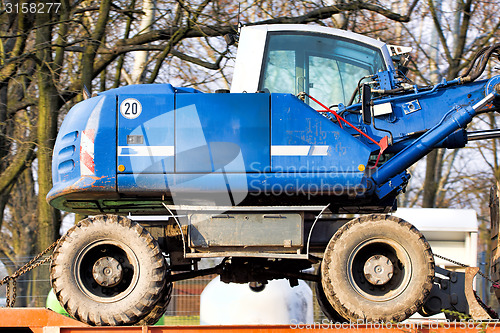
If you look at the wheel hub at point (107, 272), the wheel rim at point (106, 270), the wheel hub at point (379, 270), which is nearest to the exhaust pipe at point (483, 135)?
the wheel hub at point (379, 270)

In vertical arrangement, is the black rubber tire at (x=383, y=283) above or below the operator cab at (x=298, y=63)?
below

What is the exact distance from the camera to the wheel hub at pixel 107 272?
20.1 feet

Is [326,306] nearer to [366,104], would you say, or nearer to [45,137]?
[366,104]

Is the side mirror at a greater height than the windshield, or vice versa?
the windshield

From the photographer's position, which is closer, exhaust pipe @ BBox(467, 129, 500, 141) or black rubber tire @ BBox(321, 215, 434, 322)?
black rubber tire @ BBox(321, 215, 434, 322)

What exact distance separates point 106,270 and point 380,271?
97.2 inches

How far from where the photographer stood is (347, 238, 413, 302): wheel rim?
6109 mm

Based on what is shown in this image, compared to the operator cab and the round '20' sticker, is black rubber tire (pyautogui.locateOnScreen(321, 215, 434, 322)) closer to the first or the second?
the operator cab

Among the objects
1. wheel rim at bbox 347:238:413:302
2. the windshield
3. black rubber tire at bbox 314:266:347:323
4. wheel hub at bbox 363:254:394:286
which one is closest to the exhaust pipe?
the windshield

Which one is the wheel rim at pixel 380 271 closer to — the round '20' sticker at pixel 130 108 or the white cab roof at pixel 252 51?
the white cab roof at pixel 252 51

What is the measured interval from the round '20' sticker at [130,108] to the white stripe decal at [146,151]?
0.29 meters

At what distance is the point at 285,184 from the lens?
6059 mm

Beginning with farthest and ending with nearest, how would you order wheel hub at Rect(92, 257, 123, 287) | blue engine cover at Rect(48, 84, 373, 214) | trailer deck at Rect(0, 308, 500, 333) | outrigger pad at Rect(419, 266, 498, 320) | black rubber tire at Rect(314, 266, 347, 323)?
black rubber tire at Rect(314, 266, 347, 323), outrigger pad at Rect(419, 266, 498, 320), wheel hub at Rect(92, 257, 123, 287), blue engine cover at Rect(48, 84, 373, 214), trailer deck at Rect(0, 308, 500, 333)

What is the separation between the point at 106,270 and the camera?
616cm
